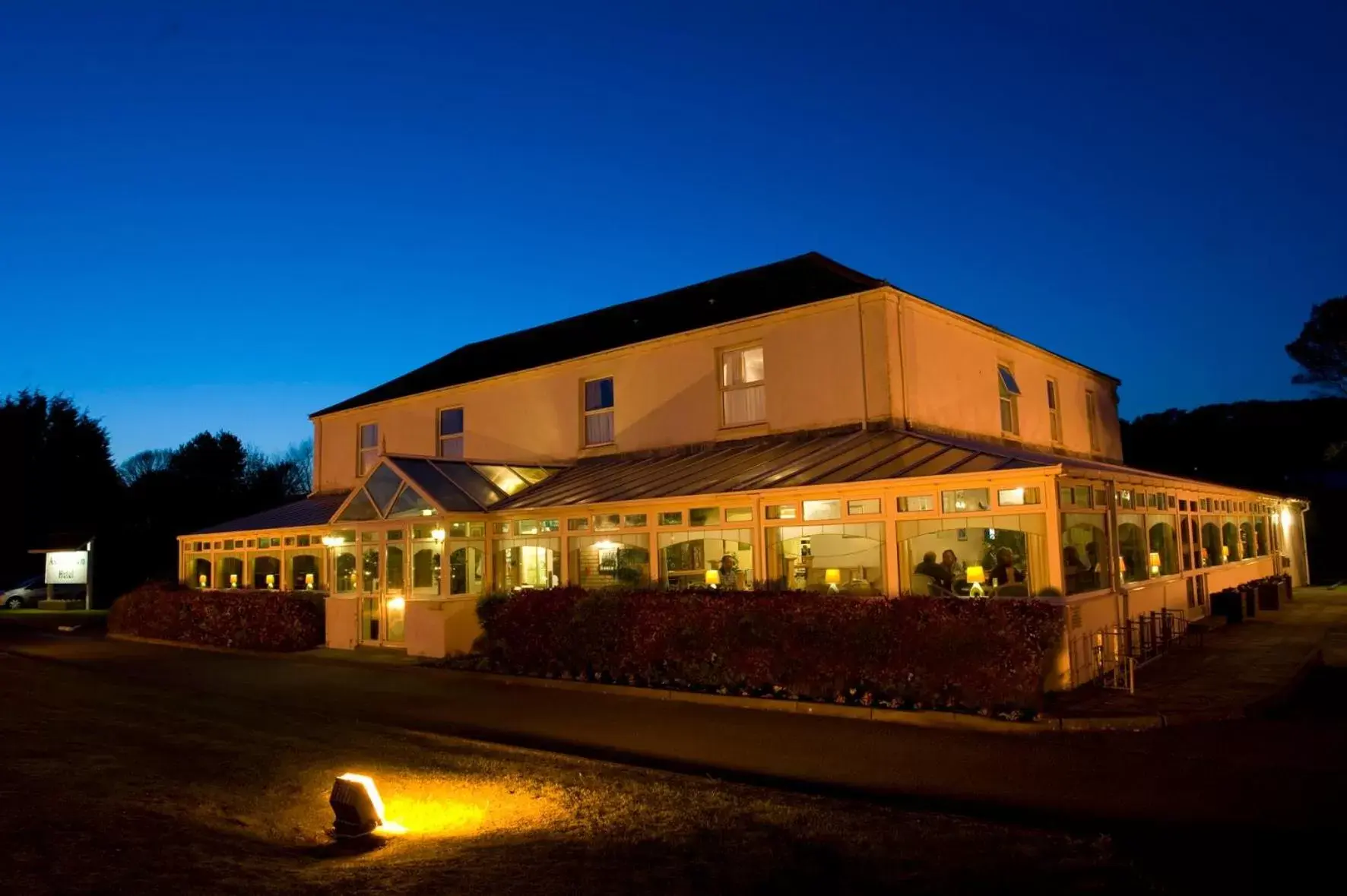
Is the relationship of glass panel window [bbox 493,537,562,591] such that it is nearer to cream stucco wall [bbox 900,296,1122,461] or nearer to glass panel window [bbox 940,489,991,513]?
cream stucco wall [bbox 900,296,1122,461]

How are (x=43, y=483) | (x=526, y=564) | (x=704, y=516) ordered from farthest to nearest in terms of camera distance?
(x=43, y=483) → (x=526, y=564) → (x=704, y=516)

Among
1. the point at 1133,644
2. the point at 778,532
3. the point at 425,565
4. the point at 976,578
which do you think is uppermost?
the point at 778,532

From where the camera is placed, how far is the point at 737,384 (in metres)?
18.5

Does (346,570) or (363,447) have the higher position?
(363,447)

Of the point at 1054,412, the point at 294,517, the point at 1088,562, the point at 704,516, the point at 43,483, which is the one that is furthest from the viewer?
the point at 43,483

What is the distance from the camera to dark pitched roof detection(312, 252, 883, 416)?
18.4 meters

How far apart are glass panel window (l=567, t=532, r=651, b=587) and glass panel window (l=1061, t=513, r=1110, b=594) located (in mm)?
7402

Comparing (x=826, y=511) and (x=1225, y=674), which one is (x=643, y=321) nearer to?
(x=826, y=511)

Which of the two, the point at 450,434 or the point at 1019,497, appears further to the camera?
the point at 450,434

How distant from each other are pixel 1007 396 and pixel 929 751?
12.3 meters

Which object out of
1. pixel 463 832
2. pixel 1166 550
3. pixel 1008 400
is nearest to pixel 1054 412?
pixel 1008 400

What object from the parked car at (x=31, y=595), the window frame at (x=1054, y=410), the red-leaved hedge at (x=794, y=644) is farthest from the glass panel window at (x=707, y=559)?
the parked car at (x=31, y=595)

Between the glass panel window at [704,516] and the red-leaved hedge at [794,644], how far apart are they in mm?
1772

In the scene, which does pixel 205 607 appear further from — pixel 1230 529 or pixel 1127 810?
pixel 1230 529
